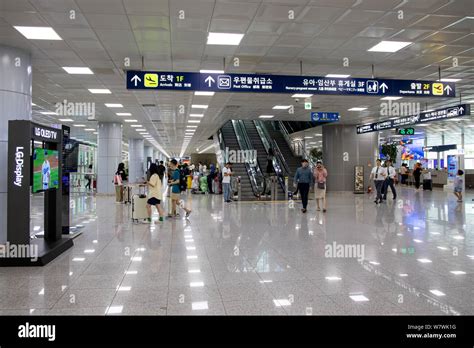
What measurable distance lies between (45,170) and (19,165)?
0.68m

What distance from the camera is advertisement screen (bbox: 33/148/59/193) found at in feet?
21.2

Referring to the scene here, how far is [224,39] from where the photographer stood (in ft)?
28.2

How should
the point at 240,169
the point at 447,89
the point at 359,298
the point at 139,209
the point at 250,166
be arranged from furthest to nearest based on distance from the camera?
the point at 240,169, the point at 250,166, the point at 139,209, the point at 447,89, the point at 359,298

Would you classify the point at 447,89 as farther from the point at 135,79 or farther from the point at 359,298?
the point at 359,298

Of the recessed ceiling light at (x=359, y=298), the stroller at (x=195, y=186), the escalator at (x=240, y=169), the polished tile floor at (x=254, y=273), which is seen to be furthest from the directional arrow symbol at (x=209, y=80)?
the stroller at (x=195, y=186)

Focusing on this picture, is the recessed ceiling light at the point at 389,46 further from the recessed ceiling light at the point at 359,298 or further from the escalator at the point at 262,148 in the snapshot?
the escalator at the point at 262,148

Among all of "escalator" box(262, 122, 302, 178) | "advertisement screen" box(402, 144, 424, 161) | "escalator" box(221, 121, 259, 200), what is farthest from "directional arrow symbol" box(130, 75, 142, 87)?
"advertisement screen" box(402, 144, 424, 161)

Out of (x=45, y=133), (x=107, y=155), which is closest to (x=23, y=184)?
(x=45, y=133)
